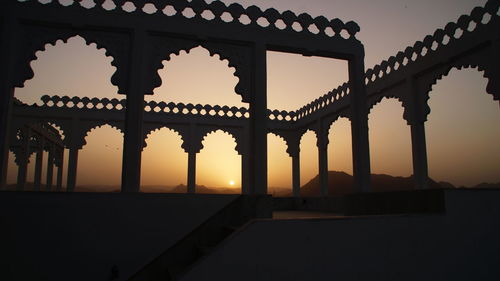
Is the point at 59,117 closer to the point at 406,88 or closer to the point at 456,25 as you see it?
the point at 406,88

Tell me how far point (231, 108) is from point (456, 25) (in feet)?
29.8

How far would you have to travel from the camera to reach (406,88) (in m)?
10.6

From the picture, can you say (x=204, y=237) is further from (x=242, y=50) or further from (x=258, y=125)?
(x=242, y=50)

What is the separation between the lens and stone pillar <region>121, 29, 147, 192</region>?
23.6 ft

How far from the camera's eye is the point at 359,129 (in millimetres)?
8547

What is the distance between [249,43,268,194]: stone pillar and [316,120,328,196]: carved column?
7.36m

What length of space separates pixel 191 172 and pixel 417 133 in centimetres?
859

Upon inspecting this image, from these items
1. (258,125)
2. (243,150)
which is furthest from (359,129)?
(243,150)

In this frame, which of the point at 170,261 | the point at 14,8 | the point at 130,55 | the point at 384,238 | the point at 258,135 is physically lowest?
the point at 170,261

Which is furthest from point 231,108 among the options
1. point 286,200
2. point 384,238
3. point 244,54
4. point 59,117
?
point 384,238

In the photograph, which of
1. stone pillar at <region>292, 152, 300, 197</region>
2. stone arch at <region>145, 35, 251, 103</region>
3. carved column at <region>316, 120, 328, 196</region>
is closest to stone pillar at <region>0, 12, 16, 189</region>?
stone arch at <region>145, 35, 251, 103</region>

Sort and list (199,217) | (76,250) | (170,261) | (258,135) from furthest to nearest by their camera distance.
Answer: (258,135) → (199,217) → (76,250) → (170,261)

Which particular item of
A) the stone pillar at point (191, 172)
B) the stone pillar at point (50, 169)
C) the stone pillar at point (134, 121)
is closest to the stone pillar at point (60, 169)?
the stone pillar at point (50, 169)

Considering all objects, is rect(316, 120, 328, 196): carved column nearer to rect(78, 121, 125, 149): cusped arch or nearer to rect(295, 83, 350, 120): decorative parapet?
rect(295, 83, 350, 120): decorative parapet
